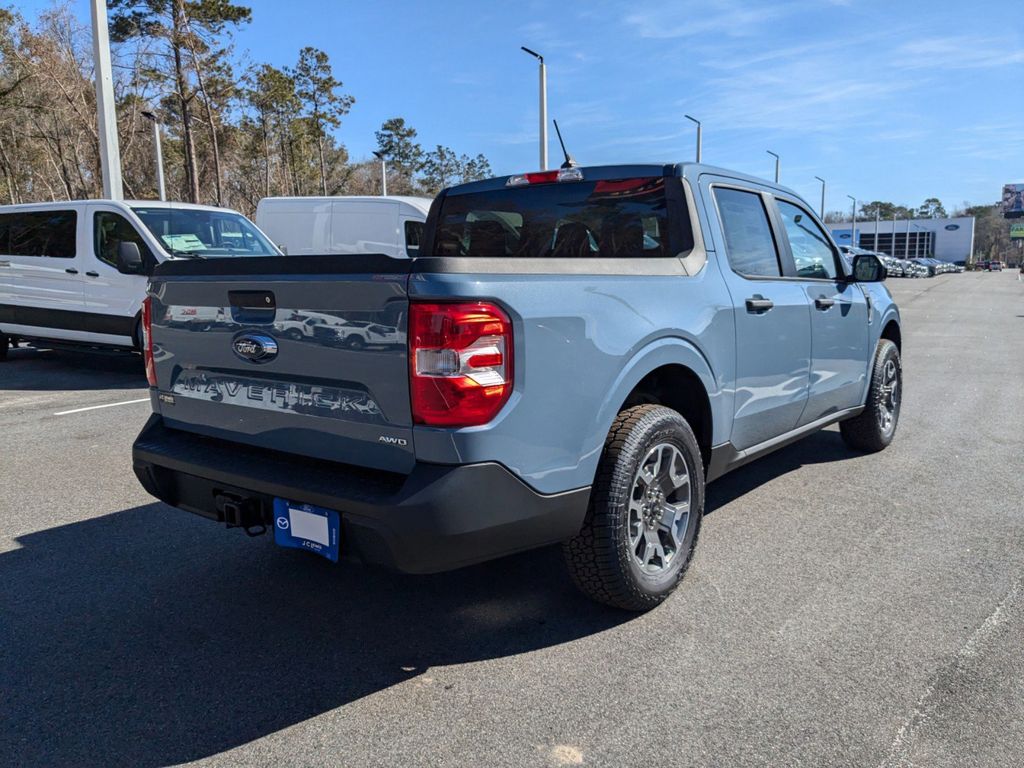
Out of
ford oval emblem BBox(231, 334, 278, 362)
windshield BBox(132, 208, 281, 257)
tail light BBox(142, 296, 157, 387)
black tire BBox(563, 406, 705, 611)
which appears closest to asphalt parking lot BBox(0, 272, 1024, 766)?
Answer: black tire BBox(563, 406, 705, 611)

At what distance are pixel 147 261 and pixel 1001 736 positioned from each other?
Result: 8982mm

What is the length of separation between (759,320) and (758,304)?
0.08 metres

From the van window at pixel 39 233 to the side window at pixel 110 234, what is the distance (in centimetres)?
41

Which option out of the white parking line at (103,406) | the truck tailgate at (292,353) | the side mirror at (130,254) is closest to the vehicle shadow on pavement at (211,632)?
the truck tailgate at (292,353)

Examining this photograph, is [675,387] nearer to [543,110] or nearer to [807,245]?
[807,245]

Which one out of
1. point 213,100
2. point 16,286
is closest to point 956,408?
point 16,286

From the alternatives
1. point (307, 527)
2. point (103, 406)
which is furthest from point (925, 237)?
point (307, 527)

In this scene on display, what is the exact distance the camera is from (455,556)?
8.54 feet

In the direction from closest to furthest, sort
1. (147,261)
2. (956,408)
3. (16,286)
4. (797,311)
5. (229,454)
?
(229,454) → (797,311) → (956,408) → (147,261) → (16,286)

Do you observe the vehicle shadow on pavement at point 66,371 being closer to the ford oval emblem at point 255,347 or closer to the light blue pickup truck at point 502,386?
the light blue pickup truck at point 502,386

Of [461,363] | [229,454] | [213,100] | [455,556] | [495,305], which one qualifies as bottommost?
[455,556]

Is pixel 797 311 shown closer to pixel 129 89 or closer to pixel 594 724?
pixel 594 724

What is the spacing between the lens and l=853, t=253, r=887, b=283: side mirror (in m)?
5.05

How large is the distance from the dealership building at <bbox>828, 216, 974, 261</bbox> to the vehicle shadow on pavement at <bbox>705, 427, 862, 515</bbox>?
423ft
